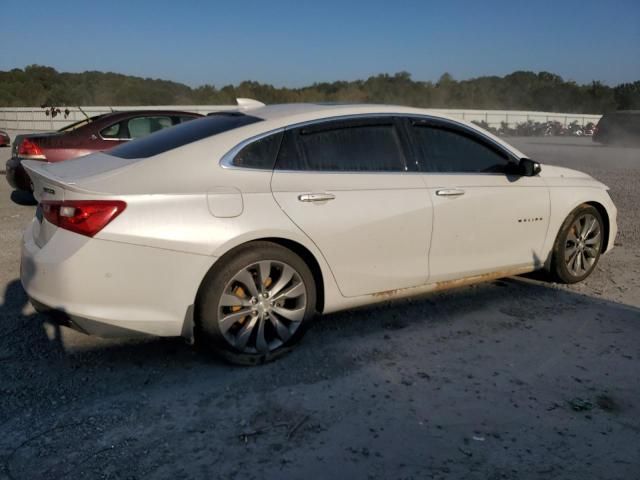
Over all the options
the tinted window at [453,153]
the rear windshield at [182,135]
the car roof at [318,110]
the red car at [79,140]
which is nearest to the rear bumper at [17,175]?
the red car at [79,140]

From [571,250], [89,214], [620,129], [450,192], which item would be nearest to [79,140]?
[89,214]

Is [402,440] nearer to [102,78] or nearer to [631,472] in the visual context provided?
[631,472]

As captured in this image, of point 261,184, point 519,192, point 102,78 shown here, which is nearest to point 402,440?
point 261,184

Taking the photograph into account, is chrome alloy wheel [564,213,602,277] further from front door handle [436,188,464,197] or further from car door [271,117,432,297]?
car door [271,117,432,297]

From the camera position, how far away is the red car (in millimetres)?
8297

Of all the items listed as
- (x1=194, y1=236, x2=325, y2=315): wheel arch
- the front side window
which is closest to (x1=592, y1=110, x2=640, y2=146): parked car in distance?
the front side window

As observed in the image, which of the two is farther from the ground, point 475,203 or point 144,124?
point 144,124

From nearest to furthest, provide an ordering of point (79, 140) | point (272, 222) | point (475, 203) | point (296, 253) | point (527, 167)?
point (272, 222) → point (296, 253) → point (475, 203) → point (527, 167) → point (79, 140)

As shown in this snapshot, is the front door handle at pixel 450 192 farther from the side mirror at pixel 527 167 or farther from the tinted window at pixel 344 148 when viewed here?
the side mirror at pixel 527 167

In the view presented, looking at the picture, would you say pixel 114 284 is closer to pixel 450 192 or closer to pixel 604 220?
pixel 450 192

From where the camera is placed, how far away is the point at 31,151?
837 cm

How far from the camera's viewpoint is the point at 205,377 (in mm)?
3479

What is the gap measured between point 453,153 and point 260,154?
159 centimetres

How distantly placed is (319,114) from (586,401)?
93.8 inches
